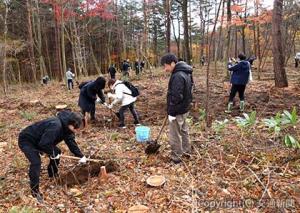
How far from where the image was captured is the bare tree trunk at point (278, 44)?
430 inches

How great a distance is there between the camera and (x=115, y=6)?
1029 inches

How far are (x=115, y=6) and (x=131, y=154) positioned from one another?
2277 cm

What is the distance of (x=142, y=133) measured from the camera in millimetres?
6113

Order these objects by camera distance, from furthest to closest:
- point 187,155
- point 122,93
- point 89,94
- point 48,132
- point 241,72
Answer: point 241,72, point 89,94, point 122,93, point 187,155, point 48,132

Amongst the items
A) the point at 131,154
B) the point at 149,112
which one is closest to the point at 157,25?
the point at 149,112

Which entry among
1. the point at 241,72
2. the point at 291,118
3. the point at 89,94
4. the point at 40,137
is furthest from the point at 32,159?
the point at 241,72

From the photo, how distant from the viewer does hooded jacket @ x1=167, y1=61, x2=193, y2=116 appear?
4.79 m

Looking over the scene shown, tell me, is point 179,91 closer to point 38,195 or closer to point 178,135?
point 178,135

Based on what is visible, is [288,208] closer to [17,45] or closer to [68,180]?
[68,180]

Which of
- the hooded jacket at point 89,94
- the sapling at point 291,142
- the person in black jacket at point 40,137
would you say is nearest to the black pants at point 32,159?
the person in black jacket at point 40,137

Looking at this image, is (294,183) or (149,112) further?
(149,112)

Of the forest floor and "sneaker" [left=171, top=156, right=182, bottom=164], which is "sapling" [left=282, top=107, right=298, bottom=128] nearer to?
the forest floor

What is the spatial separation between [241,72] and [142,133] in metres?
3.73

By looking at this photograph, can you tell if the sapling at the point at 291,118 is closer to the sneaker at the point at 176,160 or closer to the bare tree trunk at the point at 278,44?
the sneaker at the point at 176,160
